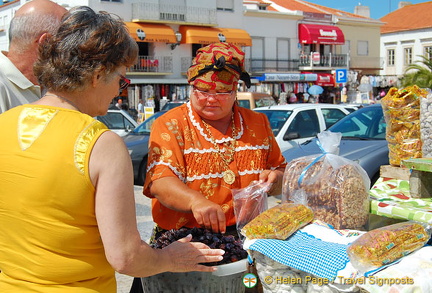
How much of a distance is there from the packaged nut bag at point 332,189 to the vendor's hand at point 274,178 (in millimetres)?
102

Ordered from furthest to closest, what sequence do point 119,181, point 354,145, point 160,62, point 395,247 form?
point 160,62 < point 354,145 < point 395,247 < point 119,181

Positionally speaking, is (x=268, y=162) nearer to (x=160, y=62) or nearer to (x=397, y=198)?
(x=397, y=198)

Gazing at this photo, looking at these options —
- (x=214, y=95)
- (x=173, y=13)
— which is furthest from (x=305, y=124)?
(x=173, y=13)

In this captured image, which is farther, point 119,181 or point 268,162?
point 268,162

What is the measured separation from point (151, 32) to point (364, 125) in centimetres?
2208

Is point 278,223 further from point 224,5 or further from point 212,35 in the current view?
point 224,5

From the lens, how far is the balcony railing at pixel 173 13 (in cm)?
2802

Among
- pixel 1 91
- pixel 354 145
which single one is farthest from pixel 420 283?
pixel 354 145

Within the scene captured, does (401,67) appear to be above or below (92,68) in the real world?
above

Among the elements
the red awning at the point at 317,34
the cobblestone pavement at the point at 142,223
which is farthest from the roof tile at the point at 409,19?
the cobblestone pavement at the point at 142,223

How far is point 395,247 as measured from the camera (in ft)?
5.57

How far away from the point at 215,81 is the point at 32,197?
1131 mm

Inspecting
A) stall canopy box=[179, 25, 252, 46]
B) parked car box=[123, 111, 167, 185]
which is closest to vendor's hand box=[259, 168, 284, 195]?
parked car box=[123, 111, 167, 185]

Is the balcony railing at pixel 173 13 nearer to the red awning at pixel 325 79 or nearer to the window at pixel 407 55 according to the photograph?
the red awning at pixel 325 79
